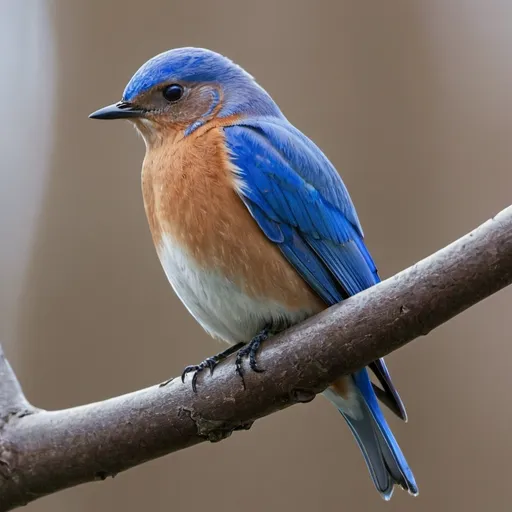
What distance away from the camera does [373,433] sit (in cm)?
332

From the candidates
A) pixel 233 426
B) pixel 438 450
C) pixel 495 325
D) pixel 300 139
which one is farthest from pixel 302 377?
pixel 495 325

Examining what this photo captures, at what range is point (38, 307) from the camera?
18.3 feet

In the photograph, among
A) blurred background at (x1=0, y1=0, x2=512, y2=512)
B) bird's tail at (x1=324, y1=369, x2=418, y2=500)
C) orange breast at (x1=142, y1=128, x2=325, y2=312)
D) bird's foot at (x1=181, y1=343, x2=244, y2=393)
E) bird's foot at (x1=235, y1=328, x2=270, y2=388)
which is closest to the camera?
bird's foot at (x1=235, y1=328, x2=270, y2=388)

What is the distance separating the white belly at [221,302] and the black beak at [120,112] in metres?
0.65

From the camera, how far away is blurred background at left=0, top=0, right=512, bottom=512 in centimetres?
488

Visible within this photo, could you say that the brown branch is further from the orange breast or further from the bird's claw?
the orange breast

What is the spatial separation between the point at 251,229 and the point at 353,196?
222cm

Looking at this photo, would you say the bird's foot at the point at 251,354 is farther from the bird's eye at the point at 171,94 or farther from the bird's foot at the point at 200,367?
the bird's eye at the point at 171,94

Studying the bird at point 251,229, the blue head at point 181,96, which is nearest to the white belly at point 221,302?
the bird at point 251,229

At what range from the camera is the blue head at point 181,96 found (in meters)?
3.57

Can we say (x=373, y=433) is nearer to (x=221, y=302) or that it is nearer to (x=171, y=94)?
(x=221, y=302)

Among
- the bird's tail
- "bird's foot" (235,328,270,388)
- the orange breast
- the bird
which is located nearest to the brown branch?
"bird's foot" (235,328,270,388)

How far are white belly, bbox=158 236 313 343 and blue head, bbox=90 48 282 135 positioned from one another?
622 millimetres

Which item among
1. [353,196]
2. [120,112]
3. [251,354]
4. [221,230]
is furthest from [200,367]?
[353,196]
